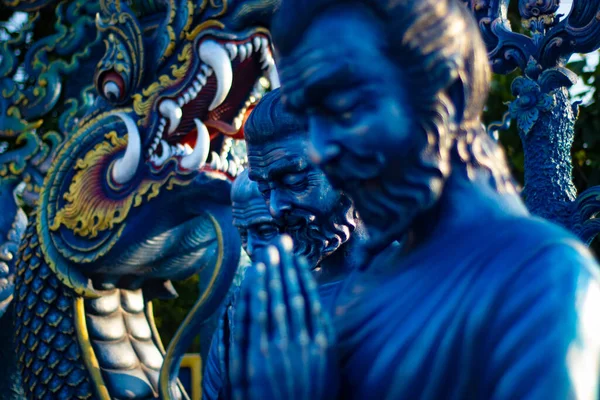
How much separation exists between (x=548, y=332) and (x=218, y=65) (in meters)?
3.13

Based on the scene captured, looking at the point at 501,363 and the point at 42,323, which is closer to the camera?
the point at 501,363

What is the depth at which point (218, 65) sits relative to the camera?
3.73 metres

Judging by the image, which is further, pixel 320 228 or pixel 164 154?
pixel 164 154

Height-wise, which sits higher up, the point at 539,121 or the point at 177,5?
the point at 177,5

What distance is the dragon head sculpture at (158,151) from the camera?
375 cm

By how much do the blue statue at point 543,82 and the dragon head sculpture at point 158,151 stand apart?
3.45 feet

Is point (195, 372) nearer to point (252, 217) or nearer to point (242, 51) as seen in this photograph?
point (242, 51)

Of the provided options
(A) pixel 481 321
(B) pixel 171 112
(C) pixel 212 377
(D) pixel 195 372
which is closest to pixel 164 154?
(B) pixel 171 112

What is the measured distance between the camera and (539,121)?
3008 millimetres

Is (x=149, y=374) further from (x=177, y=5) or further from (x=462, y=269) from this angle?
(x=462, y=269)

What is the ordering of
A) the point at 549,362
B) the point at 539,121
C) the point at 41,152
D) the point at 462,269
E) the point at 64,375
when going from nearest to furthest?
the point at 549,362 → the point at 462,269 → the point at 539,121 → the point at 64,375 → the point at 41,152

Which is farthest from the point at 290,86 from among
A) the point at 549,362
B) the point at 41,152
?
the point at 41,152

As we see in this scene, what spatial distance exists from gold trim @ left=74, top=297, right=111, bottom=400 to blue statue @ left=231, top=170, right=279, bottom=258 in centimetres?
185

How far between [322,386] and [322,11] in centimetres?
34
